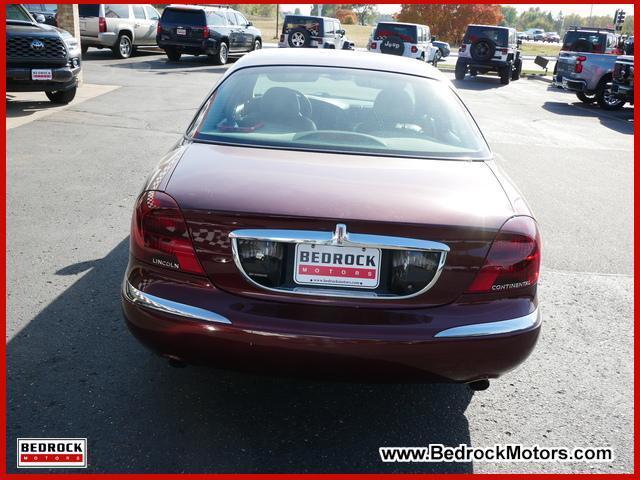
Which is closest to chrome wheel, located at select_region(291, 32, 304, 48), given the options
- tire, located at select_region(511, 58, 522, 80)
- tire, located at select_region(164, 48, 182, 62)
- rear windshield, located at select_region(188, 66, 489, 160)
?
tire, located at select_region(164, 48, 182, 62)

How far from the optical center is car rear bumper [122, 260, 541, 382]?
2.53 metres

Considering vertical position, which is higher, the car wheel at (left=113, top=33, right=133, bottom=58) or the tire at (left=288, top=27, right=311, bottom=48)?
the tire at (left=288, top=27, right=311, bottom=48)

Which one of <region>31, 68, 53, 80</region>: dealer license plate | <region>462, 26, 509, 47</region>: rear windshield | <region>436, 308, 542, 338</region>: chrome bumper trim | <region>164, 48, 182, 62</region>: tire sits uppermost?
<region>462, 26, 509, 47</region>: rear windshield

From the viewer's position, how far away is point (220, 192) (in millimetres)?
2674

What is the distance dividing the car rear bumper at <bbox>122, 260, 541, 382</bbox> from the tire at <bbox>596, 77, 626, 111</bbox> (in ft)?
53.0

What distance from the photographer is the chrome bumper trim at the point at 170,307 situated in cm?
258

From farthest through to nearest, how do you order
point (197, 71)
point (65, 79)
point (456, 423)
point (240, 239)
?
point (197, 71), point (65, 79), point (456, 423), point (240, 239)

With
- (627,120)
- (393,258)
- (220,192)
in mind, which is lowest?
(627,120)

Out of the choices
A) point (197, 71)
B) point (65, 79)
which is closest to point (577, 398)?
point (65, 79)

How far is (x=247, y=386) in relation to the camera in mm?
3305

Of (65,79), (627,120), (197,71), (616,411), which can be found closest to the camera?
(616,411)

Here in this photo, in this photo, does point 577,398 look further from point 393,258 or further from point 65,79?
point 65,79

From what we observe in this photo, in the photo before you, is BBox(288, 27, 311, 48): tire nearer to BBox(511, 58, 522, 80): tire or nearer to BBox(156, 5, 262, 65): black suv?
BBox(156, 5, 262, 65): black suv

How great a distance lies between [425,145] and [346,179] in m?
0.78
